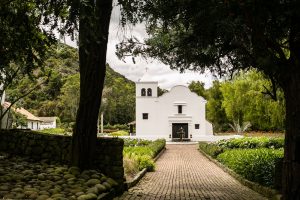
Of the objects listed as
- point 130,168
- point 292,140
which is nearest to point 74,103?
point 130,168

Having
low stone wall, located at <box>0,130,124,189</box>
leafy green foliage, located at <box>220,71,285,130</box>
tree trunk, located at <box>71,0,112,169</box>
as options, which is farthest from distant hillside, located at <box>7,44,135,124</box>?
tree trunk, located at <box>71,0,112,169</box>

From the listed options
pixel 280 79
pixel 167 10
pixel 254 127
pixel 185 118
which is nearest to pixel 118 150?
pixel 167 10

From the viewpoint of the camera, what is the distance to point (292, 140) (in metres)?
7.13

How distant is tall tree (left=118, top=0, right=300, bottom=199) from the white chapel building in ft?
126

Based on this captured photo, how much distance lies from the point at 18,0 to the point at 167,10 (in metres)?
3.87

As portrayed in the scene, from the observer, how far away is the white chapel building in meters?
52.0

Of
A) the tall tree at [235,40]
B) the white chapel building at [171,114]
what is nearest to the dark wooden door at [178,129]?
the white chapel building at [171,114]

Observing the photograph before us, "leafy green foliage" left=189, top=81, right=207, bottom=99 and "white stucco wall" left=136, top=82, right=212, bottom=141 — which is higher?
"leafy green foliage" left=189, top=81, right=207, bottom=99

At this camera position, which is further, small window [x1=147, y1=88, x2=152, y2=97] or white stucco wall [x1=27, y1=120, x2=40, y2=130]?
white stucco wall [x1=27, y1=120, x2=40, y2=130]

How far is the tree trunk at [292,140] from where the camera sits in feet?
22.1

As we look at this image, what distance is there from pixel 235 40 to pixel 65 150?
533cm

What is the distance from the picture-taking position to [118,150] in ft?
38.1

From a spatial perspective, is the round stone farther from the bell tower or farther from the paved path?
the bell tower

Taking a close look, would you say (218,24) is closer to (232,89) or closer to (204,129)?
(204,129)
